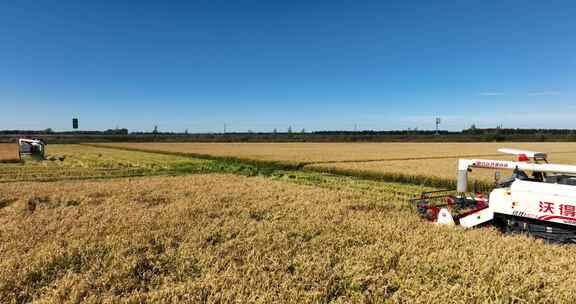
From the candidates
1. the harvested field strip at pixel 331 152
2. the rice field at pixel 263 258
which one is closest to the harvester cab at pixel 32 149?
the harvested field strip at pixel 331 152

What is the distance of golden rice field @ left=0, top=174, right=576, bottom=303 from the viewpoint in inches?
155

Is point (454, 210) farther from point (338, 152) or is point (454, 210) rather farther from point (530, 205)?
point (338, 152)

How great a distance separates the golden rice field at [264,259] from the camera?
394 cm

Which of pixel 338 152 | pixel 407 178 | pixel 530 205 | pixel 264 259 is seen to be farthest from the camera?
pixel 338 152

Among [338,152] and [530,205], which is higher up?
[530,205]

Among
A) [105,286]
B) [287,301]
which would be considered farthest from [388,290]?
[105,286]

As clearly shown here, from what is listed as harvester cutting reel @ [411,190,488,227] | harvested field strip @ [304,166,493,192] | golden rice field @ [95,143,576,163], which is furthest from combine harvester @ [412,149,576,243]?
golden rice field @ [95,143,576,163]

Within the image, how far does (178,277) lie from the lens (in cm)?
441

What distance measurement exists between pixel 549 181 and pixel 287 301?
5.39 m

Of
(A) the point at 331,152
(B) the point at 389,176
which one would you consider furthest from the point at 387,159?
(A) the point at 331,152

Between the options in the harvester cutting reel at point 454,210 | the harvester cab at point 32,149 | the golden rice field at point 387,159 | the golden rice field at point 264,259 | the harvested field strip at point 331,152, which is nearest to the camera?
the golden rice field at point 264,259

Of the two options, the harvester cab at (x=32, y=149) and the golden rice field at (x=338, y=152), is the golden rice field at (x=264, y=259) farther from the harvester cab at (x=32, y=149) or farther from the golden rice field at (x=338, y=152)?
the harvester cab at (x=32, y=149)

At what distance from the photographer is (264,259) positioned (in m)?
5.00

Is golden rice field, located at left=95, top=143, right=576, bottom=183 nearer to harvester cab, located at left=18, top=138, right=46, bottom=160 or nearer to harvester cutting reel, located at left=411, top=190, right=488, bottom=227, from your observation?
harvester cutting reel, located at left=411, top=190, right=488, bottom=227
